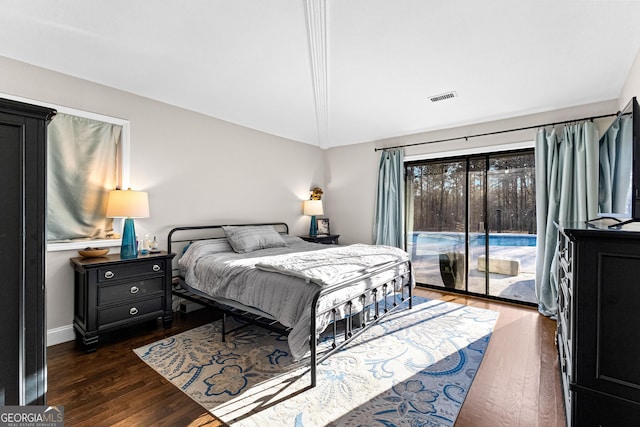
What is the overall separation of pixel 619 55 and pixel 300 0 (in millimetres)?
2692

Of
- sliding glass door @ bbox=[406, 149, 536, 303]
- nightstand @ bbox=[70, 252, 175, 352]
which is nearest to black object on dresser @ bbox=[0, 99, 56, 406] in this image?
nightstand @ bbox=[70, 252, 175, 352]

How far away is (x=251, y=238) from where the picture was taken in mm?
3771

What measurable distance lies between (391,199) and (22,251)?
448 cm

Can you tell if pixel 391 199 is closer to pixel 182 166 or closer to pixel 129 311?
pixel 182 166

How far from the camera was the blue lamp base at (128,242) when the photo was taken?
293 centimetres

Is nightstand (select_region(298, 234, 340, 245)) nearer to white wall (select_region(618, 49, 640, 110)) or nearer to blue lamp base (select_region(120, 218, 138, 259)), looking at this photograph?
blue lamp base (select_region(120, 218, 138, 259))

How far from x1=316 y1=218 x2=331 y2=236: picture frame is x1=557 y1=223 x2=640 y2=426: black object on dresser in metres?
4.18

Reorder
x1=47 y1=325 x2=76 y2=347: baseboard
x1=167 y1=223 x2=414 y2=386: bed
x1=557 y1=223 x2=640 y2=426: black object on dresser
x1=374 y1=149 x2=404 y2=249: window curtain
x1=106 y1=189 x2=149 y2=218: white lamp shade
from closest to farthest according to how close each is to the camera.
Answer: x1=557 y1=223 x2=640 y2=426: black object on dresser → x1=167 y1=223 x2=414 y2=386: bed → x1=47 y1=325 x2=76 y2=347: baseboard → x1=106 y1=189 x2=149 y2=218: white lamp shade → x1=374 y1=149 x2=404 y2=249: window curtain

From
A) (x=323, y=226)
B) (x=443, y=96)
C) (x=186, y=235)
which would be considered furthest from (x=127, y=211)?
(x=443, y=96)

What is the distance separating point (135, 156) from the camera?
3.25 meters

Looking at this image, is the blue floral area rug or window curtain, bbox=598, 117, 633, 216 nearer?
the blue floral area rug

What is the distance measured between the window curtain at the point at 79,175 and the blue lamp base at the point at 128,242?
29 cm

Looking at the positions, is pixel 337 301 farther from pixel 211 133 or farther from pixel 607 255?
pixel 211 133

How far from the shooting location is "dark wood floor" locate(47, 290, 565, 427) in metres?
1.78
